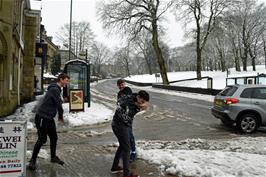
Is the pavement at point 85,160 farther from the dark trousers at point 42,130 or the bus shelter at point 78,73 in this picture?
the bus shelter at point 78,73

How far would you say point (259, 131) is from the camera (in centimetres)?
1380

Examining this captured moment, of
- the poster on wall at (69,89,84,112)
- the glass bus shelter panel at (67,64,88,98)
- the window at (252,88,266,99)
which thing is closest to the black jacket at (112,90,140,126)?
the window at (252,88,266,99)

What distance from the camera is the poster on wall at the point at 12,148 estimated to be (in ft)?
19.5

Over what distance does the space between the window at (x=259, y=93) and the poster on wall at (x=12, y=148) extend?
9.61 m

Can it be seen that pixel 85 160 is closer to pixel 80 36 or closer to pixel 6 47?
pixel 6 47

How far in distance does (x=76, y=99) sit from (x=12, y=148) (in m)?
12.8

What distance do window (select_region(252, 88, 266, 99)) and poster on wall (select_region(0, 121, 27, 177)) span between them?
31.5ft

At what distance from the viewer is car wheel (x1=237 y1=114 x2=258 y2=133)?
13.3m

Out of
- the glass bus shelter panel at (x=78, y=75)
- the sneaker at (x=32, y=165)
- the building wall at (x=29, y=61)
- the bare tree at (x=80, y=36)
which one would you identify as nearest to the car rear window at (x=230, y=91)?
the sneaker at (x=32, y=165)

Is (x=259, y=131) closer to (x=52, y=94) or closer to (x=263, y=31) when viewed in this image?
(x=52, y=94)

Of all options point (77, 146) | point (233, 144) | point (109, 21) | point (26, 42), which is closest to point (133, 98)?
point (77, 146)

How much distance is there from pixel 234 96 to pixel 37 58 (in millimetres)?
20058

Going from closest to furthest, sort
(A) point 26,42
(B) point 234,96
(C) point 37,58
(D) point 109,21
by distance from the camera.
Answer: (B) point 234,96, (A) point 26,42, (C) point 37,58, (D) point 109,21

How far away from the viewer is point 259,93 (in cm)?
1370
